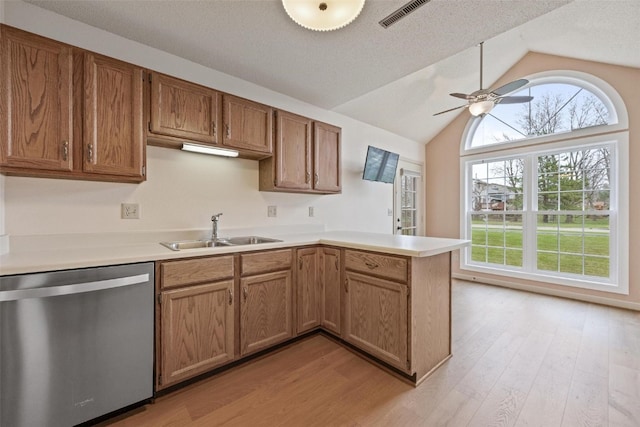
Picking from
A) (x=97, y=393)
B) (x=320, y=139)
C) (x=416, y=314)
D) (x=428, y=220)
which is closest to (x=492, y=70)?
(x=428, y=220)

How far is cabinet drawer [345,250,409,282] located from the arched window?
3288mm

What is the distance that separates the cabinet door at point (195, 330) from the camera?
1.66m

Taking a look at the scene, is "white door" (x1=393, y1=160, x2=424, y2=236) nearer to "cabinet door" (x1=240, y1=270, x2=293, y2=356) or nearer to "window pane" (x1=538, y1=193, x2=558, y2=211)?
"window pane" (x1=538, y1=193, x2=558, y2=211)

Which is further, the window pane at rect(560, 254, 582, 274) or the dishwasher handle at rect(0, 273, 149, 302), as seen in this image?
the window pane at rect(560, 254, 582, 274)

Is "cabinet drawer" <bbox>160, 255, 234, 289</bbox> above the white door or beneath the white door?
beneath

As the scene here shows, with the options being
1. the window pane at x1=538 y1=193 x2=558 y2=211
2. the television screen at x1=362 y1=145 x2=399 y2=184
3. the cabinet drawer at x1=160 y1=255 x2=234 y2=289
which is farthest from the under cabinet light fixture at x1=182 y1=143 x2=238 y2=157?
the window pane at x1=538 y1=193 x2=558 y2=211

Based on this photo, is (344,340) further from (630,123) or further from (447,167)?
(630,123)

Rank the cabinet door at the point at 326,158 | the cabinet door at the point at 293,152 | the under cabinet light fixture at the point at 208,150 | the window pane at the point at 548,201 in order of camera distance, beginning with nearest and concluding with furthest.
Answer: the under cabinet light fixture at the point at 208,150 < the cabinet door at the point at 293,152 < the cabinet door at the point at 326,158 < the window pane at the point at 548,201

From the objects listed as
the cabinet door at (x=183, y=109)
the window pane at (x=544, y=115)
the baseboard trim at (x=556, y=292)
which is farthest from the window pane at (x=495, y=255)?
the cabinet door at (x=183, y=109)

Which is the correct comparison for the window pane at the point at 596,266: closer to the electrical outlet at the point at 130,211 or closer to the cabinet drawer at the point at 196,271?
the cabinet drawer at the point at 196,271

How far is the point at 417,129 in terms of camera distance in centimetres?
446

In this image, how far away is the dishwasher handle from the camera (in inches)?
47.3

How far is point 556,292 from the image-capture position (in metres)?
3.64

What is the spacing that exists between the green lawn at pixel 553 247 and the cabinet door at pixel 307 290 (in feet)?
11.3
